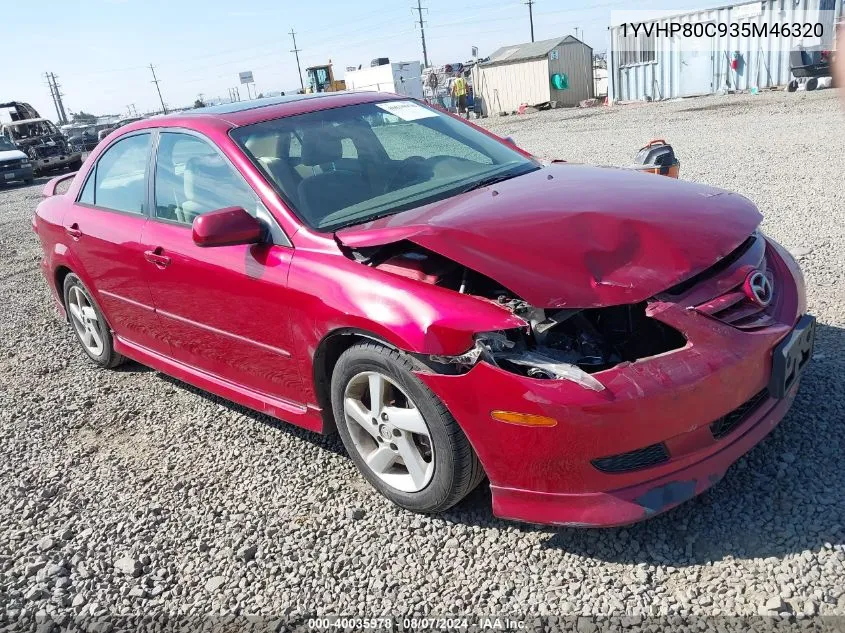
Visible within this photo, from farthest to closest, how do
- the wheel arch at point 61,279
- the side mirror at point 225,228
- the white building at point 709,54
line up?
the white building at point 709,54
the wheel arch at point 61,279
the side mirror at point 225,228

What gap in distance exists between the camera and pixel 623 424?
221cm

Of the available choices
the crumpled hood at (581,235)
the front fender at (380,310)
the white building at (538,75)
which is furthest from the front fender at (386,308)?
the white building at (538,75)

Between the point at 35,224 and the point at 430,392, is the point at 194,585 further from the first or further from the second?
the point at 35,224

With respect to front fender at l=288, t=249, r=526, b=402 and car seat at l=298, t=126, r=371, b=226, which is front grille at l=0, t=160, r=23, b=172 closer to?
car seat at l=298, t=126, r=371, b=226

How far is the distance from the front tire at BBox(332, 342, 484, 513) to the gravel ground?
0.53ft

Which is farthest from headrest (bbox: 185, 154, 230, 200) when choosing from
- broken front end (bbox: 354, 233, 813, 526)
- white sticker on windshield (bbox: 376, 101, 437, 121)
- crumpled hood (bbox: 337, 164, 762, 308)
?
broken front end (bbox: 354, 233, 813, 526)

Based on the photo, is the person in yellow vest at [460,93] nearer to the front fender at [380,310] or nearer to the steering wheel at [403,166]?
the steering wheel at [403,166]

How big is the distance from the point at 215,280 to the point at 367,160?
3.25 ft

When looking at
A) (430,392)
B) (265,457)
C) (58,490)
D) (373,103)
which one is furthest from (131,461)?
(373,103)

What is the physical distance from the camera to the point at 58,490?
3.43m

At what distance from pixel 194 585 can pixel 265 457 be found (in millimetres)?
907

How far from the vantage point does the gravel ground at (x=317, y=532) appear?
2.32 metres

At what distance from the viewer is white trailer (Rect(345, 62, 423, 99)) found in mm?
34281

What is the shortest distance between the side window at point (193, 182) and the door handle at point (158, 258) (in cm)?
20
